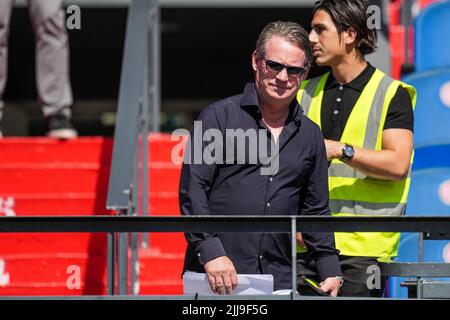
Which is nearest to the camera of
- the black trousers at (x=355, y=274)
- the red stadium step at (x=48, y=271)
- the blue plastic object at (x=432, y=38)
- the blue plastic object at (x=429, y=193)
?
the black trousers at (x=355, y=274)

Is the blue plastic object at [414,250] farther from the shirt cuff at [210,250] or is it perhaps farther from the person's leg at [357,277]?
the shirt cuff at [210,250]

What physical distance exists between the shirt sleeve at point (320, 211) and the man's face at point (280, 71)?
25 centimetres

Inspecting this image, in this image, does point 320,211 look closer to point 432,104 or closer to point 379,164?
point 379,164

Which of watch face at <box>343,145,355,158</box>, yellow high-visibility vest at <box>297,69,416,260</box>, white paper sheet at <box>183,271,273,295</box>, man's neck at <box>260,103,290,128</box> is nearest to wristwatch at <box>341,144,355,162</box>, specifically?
watch face at <box>343,145,355,158</box>

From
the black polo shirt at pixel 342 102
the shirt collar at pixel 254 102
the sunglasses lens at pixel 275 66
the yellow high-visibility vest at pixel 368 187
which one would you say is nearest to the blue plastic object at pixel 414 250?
the yellow high-visibility vest at pixel 368 187

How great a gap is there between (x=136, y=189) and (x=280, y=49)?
8.46 ft

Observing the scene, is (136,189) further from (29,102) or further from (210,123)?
(29,102)

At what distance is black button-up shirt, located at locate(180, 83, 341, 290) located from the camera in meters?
3.87

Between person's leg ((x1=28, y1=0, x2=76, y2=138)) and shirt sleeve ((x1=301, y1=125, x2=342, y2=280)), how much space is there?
122 inches

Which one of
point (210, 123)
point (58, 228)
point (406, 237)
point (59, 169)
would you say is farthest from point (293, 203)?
point (59, 169)

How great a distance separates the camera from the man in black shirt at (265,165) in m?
3.86

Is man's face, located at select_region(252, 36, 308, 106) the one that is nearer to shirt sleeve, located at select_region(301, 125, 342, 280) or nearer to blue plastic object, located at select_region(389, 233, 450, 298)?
shirt sleeve, located at select_region(301, 125, 342, 280)

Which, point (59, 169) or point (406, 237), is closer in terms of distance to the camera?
point (406, 237)
